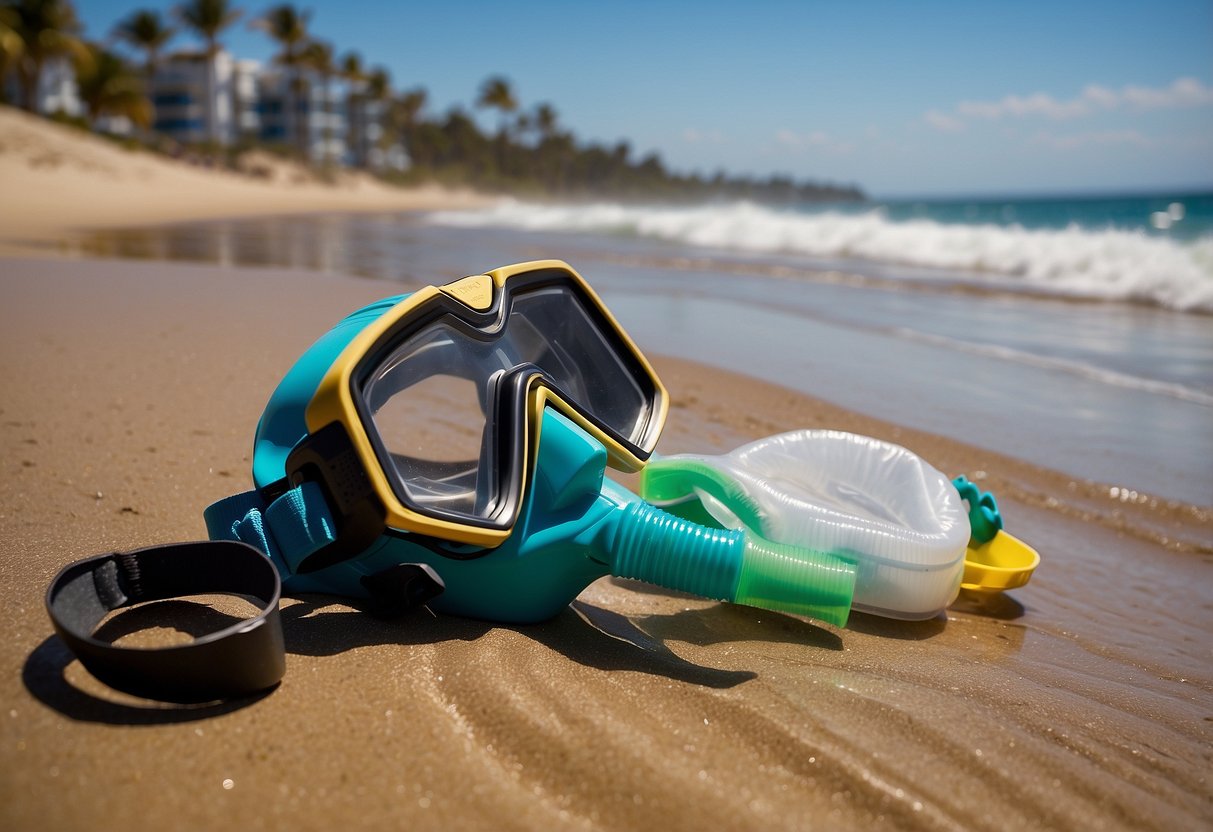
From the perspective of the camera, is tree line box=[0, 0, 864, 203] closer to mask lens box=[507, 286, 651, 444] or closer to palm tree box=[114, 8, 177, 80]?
palm tree box=[114, 8, 177, 80]

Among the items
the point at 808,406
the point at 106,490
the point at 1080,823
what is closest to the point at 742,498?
the point at 1080,823

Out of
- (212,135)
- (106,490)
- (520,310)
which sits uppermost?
(212,135)

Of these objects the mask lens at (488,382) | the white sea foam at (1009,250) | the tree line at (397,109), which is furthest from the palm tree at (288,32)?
the mask lens at (488,382)

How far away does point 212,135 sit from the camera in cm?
7431

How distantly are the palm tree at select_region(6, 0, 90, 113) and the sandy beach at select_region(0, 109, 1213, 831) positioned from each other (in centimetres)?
4901

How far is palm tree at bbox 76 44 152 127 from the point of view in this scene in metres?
49.5

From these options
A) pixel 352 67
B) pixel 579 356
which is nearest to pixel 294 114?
pixel 352 67

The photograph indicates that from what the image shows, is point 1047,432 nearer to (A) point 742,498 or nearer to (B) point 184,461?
(A) point 742,498

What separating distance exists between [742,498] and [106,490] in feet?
7.13

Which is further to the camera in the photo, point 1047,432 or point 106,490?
point 1047,432

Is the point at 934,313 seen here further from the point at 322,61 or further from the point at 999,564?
the point at 322,61

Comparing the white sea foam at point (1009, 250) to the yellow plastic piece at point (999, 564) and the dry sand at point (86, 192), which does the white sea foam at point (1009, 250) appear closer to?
the yellow plastic piece at point (999, 564)

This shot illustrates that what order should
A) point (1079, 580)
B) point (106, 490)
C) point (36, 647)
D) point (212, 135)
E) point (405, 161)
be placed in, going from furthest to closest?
1. point (405, 161)
2. point (212, 135)
3. point (1079, 580)
4. point (106, 490)
5. point (36, 647)

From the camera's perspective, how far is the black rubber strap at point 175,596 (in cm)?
178
